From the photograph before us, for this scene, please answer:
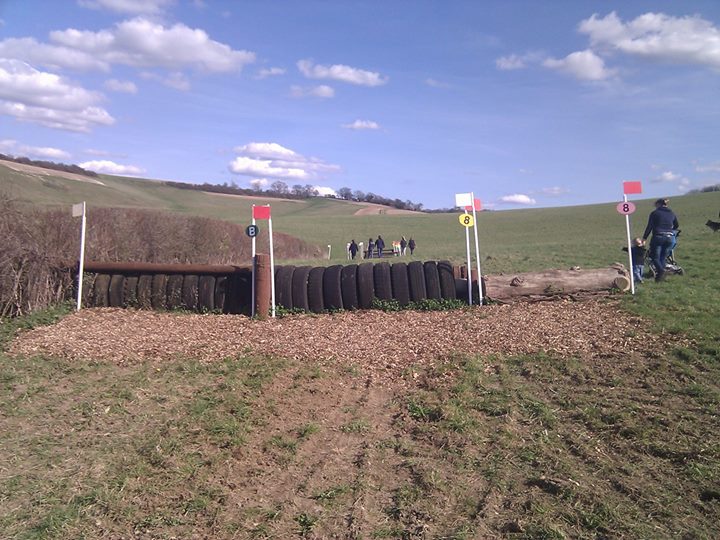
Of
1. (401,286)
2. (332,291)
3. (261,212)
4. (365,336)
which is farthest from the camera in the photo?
(261,212)

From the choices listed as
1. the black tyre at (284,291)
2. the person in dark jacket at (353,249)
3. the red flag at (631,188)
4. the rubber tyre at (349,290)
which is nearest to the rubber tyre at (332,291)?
the rubber tyre at (349,290)

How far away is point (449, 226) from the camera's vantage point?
204 feet

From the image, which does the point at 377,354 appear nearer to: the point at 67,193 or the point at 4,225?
the point at 4,225

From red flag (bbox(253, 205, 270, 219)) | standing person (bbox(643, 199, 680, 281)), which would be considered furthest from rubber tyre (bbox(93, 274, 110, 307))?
standing person (bbox(643, 199, 680, 281))

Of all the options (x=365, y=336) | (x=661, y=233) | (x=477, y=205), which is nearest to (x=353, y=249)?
(x=477, y=205)

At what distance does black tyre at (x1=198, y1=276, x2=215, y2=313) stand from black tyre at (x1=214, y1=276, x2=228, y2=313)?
6cm

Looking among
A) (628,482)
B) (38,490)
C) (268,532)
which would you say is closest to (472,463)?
(628,482)

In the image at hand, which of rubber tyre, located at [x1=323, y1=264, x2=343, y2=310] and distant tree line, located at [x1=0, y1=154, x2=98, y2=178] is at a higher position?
distant tree line, located at [x1=0, y1=154, x2=98, y2=178]

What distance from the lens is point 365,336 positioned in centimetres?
954

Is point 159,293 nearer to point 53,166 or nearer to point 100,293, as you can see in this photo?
point 100,293

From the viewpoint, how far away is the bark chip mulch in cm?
819

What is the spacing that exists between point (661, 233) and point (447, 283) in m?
4.32

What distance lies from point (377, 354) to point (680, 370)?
12.0ft

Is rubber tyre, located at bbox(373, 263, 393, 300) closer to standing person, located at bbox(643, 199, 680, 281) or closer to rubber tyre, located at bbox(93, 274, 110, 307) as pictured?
standing person, located at bbox(643, 199, 680, 281)
